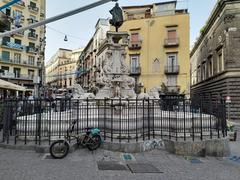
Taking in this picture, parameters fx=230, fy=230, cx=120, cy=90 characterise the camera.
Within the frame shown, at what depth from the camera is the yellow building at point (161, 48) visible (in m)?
36.5

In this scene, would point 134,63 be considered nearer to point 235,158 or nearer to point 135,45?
point 135,45

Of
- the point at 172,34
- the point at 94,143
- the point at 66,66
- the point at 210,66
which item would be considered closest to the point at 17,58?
the point at 172,34

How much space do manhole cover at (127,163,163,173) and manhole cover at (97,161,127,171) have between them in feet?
0.78

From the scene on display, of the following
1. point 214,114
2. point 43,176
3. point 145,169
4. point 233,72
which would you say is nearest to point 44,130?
point 43,176

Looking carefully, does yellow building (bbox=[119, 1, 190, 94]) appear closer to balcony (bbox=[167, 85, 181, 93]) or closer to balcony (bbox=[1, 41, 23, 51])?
balcony (bbox=[167, 85, 181, 93])

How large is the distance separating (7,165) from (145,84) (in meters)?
32.9

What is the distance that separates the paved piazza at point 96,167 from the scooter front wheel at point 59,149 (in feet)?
0.68

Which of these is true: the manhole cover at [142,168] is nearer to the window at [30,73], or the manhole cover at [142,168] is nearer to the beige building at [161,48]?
the beige building at [161,48]

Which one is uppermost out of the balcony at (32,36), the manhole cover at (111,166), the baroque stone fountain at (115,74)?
the balcony at (32,36)

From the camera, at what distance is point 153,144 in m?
8.12

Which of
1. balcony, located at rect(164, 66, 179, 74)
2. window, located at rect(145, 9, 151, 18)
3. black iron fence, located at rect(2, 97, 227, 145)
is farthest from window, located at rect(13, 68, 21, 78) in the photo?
black iron fence, located at rect(2, 97, 227, 145)

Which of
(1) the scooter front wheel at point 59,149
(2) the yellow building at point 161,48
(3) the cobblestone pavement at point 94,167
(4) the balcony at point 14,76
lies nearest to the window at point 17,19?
(4) the balcony at point 14,76

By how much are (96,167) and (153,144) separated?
264 cm

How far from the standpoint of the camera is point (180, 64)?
36594 mm
